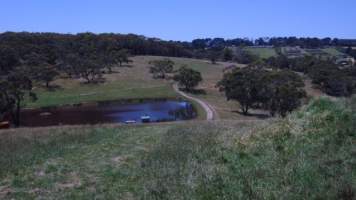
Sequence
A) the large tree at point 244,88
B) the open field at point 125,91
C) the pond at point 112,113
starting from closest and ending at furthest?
the pond at point 112,113 → the large tree at point 244,88 → the open field at point 125,91

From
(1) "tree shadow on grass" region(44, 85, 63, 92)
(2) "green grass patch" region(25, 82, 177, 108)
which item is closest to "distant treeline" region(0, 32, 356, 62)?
(1) "tree shadow on grass" region(44, 85, 63, 92)

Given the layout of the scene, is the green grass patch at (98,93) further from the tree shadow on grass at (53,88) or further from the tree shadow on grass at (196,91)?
the tree shadow on grass at (196,91)

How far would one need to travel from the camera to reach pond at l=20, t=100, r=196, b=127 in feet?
243

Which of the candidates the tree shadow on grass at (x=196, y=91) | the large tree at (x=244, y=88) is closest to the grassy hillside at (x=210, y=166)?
the large tree at (x=244, y=88)

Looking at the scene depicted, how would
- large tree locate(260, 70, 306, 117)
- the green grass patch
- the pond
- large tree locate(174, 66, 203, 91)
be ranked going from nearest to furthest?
1. large tree locate(260, 70, 306, 117)
2. the pond
3. the green grass patch
4. large tree locate(174, 66, 203, 91)

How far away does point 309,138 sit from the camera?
13.9 meters

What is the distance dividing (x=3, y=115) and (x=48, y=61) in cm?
6570

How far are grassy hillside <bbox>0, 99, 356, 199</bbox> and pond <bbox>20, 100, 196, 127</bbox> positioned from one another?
53.4 meters

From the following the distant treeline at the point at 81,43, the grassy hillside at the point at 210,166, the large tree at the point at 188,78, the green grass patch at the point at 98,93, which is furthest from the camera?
the distant treeline at the point at 81,43

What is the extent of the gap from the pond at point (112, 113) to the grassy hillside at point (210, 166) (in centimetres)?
5344

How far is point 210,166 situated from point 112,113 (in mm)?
70971

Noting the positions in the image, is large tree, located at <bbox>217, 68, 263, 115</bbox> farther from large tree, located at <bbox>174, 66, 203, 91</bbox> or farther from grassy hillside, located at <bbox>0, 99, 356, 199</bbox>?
grassy hillside, located at <bbox>0, 99, 356, 199</bbox>

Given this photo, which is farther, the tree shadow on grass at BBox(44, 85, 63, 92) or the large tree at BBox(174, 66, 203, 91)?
the tree shadow on grass at BBox(44, 85, 63, 92)

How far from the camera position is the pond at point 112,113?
74.1 m
